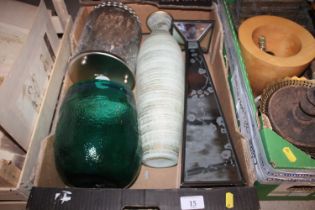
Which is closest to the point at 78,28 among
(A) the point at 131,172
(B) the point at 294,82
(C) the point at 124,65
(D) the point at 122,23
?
(D) the point at 122,23

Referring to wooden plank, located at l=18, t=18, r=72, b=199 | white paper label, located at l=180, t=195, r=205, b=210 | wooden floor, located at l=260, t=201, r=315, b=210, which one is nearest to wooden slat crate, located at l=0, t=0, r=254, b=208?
wooden plank, located at l=18, t=18, r=72, b=199

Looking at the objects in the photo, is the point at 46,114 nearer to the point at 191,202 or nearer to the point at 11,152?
the point at 11,152

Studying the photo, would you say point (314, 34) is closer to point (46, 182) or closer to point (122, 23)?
point (122, 23)

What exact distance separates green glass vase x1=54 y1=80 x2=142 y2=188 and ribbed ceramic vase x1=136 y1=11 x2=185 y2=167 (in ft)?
0.14

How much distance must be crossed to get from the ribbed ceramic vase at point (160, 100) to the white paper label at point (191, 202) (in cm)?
14

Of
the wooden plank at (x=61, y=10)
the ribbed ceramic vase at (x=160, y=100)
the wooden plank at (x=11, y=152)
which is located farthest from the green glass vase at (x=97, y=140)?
the wooden plank at (x=61, y=10)

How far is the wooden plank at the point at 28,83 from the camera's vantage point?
68 centimetres

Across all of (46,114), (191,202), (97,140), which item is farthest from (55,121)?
(191,202)

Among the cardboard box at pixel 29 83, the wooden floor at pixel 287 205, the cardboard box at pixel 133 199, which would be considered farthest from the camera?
the wooden floor at pixel 287 205

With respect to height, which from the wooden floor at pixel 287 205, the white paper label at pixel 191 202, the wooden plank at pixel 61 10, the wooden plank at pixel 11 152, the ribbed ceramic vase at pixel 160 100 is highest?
the wooden plank at pixel 61 10

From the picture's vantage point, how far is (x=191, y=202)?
600 millimetres

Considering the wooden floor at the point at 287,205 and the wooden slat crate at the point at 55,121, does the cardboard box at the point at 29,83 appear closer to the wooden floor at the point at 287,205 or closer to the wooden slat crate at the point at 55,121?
the wooden slat crate at the point at 55,121

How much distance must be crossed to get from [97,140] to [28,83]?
29cm

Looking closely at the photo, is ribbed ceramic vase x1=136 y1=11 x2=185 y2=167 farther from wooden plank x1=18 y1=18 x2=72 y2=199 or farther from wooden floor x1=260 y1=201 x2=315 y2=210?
wooden floor x1=260 y1=201 x2=315 y2=210
